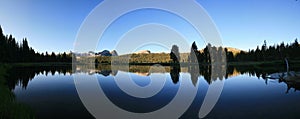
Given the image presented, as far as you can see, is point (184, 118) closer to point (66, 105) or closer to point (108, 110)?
point (108, 110)

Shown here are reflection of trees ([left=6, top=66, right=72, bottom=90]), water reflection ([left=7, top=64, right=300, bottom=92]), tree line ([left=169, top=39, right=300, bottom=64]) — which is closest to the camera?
reflection of trees ([left=6, top=66, right=72, bottom=90])

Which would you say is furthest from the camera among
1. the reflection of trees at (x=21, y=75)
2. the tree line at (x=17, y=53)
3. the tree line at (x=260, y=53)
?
the tree line at (x=260, y=53)

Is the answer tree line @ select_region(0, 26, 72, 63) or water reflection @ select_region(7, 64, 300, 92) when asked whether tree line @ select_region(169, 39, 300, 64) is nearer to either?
water reflection @ select_region(7, 64, 300, 92)

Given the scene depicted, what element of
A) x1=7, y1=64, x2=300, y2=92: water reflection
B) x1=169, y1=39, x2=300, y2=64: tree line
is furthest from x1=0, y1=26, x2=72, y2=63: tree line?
x1=169, y1=39, x2=300, y2=64: tree line

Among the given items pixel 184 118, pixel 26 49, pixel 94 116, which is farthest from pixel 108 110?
pixel 26 49

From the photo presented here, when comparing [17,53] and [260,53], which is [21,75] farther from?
[260,53]

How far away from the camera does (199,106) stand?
54.1 ft

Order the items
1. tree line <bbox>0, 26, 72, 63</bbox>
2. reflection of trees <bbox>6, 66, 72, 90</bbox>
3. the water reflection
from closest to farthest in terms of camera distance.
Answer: reflection of trees <bbox>6, 66, 72, 90</bbox> < the water reflection < tree line <bbox>0, 26, 72, 63</bbox>

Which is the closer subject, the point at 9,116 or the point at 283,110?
the point at 9,116

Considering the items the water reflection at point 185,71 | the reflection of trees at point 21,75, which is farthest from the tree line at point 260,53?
the reflection of trees at point 21,75

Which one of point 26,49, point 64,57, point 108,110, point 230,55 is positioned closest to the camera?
point 108,110

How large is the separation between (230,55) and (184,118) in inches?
5333

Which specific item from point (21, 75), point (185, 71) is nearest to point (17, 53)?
point (21, 75)

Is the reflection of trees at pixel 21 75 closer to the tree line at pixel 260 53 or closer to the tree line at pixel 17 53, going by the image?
the tree line at pixel 17 53
